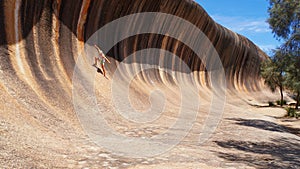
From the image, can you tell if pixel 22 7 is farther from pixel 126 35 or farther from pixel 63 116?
pixel 126 35

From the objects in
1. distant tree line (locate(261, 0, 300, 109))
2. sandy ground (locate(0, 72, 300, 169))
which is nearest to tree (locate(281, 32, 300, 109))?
distant tree line (locate(261, 0, 300, 109))

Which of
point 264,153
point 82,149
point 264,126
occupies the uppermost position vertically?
point 82,149

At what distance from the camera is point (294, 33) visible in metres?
10.4

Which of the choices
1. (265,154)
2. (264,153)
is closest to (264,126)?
(264,153)

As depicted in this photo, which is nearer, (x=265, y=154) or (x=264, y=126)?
(x=265, y=154)

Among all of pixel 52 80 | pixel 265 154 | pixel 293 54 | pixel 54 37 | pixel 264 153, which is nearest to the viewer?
pixel 265 154

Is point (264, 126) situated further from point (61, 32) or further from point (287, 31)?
point (61, 32)

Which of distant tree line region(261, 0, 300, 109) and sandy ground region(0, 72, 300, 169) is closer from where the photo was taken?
sandy ground region(0, 72, 300, 169)

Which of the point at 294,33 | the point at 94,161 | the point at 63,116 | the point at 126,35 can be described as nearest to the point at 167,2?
the point at 126,35

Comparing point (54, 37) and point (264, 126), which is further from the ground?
point (54, 37)

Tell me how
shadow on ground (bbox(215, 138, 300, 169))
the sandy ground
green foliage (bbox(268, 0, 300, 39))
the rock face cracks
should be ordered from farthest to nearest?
1. green foliage (bbox(268, 0, 300, 39))
2. the rock face cracks
3. shadow on ground (bbox(215, 138, 300, 169))
4. the sandy ground

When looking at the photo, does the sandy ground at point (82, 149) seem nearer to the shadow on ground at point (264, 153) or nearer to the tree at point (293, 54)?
the shadow on ground at point (264, 153)

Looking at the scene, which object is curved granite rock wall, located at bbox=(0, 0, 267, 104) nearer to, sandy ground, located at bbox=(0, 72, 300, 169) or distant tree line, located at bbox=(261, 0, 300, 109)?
sandy ground, located at bbox=(0, 72, 300, 169)

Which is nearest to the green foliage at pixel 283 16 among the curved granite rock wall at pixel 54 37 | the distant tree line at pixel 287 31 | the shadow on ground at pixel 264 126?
the distant tree line at pixel 287 31
